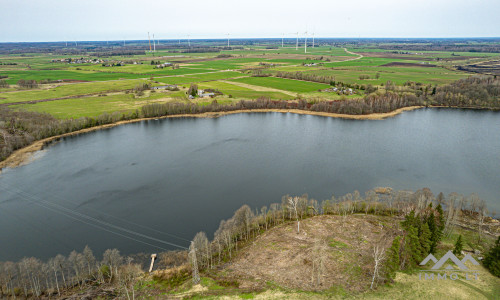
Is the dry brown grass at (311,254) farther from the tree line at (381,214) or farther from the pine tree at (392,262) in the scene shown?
the pine tree at (392,262)

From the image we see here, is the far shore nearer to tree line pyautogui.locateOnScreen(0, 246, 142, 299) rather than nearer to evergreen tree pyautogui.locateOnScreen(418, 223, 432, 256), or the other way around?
tree line pyautogui.locateOnScreen(0, 246, 142, 299)

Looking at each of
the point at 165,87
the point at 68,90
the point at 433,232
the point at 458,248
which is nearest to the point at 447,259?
the point at 458,248

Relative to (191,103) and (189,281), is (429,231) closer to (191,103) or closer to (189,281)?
(189,281)

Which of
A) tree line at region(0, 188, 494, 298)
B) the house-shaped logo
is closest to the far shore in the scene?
tree line at region(0, 188, 494, 298)

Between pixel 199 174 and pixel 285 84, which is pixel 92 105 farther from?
pixel 285 84

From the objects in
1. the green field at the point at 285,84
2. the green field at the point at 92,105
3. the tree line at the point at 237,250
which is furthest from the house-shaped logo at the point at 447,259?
the green field at the point at 285,84
